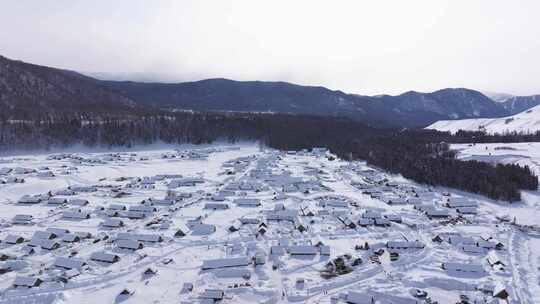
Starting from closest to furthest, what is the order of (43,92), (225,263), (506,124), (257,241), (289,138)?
1. (225,263)
2. (257,241)
3. (289,138)
4. (43,92)
5. (506,124)

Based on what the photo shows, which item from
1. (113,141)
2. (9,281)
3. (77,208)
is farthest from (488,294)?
(113,141)

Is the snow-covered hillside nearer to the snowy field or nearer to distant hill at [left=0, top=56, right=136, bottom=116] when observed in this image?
the snowy field

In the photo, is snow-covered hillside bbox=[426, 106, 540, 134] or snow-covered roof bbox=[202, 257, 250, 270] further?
snow-covered hillside bbox=[426, 106, 540, 134]

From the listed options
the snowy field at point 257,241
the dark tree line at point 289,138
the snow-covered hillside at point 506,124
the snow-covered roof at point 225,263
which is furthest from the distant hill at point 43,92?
the snow-covered hillside at point 506,124

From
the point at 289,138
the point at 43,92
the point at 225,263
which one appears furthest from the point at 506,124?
the point at 43,92

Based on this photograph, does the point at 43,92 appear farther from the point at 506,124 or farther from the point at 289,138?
the point at 506,124

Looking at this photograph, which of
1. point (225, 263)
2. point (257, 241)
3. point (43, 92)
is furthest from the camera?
point (43, 92)

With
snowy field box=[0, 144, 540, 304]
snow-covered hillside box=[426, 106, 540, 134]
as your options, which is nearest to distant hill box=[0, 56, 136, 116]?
snowy field box=[0, 144, 540, 304]
